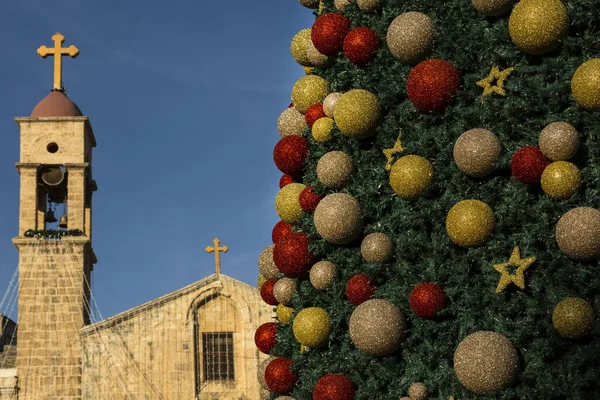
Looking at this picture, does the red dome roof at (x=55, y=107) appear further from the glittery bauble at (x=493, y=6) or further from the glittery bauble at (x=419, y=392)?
the glittery bauble at (x=419, y=392)

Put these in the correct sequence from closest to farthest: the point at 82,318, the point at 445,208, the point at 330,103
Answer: the point at 445,208 → the point at 330,103 → the point at 82,318

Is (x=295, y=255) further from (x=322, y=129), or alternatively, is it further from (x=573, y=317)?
(x=573, y=317)

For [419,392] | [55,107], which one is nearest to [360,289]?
[419,392]

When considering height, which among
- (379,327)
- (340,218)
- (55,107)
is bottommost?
(379,327)

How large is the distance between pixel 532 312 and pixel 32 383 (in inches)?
776

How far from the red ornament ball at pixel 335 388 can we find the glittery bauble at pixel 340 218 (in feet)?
3.90

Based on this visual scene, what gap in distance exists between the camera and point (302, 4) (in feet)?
32.4

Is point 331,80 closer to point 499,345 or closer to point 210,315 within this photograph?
point 499,345

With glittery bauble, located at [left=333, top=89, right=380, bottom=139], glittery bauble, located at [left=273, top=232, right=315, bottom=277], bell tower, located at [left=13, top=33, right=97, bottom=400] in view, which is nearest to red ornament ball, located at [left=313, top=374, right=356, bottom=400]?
glittery bauble, located at [left=273, top=232, right=315, bottom=277]

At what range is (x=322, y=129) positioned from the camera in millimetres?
8680

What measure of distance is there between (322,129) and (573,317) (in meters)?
3.17

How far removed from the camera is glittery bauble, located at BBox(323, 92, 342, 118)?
866cm

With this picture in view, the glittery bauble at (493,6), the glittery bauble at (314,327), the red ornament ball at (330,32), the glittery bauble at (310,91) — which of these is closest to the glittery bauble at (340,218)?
the glittery bauble at (314,327)

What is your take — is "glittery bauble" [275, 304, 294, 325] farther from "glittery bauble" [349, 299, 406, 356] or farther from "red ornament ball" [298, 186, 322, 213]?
"glittery bauble" [349, 299, 406, 356]
